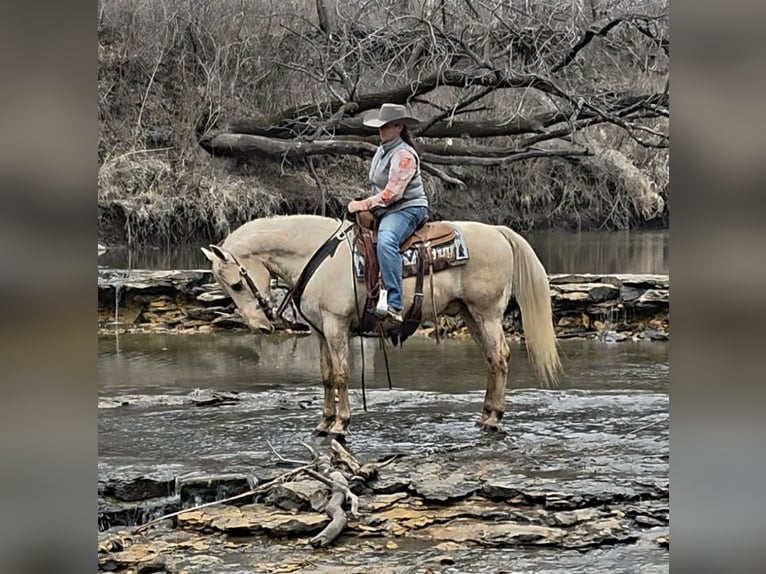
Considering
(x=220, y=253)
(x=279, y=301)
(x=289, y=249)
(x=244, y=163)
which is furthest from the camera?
(x=244, y=163)

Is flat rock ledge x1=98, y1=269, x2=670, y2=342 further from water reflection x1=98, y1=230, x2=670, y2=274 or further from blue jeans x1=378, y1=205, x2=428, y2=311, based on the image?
blue jeans x1=378, y1=205, x2=428, y2=311

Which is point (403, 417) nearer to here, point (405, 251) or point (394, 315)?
point (394, 315)

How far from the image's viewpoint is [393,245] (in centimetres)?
338

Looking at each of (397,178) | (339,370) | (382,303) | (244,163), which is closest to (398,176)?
(397,178)

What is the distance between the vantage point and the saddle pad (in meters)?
3.46

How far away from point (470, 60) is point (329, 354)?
249cm

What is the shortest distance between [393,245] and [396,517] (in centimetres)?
110

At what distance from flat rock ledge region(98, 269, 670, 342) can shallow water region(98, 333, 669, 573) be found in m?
0.13

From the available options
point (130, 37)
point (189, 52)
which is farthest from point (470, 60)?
point (130, 37)

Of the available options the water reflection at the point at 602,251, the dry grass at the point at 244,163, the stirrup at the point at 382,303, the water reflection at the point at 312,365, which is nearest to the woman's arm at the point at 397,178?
the stirrup at the point at 382,303

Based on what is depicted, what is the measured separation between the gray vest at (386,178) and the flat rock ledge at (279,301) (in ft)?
4.83

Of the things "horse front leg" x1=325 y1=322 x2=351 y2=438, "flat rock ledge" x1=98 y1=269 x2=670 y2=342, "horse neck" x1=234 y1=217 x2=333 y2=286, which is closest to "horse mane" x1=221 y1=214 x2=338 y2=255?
"horse neck" x1=234 y1=217 x2=333 y2=286

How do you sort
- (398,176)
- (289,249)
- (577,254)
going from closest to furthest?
(398,176)
(289,249)
(577,254)
